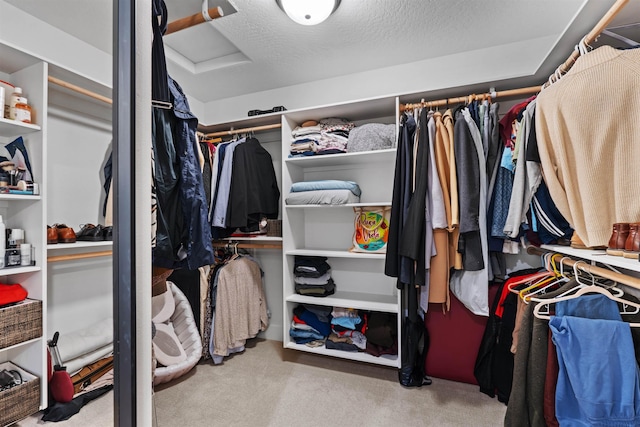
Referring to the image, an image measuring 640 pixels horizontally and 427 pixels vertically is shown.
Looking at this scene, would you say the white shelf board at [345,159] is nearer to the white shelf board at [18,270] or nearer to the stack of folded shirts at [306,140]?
the stack of folded shirts at [306,140]

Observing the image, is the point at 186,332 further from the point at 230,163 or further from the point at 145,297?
the point at 145,297

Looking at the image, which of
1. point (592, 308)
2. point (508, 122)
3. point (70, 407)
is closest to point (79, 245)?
point (70, 407)

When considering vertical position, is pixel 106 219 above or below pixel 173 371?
above

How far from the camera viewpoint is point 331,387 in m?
1.89

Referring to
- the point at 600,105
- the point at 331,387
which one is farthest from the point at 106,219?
the point at 331,387

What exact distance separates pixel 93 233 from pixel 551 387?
158 cm

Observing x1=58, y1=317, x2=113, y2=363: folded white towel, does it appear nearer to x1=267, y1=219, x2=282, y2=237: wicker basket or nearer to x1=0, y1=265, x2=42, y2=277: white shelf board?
x1=0, y1=265, x2=42, y2=277: white shelf board

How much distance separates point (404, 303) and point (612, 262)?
1195 millimetres

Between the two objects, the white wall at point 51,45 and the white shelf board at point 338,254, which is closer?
the white wall at point 51,45

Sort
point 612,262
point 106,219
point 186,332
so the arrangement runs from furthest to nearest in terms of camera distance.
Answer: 1. point 186,332
2. point 612,262
3. point 106,219

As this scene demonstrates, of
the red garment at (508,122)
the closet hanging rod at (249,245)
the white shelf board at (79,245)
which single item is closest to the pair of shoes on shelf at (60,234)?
the white shelf board at (79,245)

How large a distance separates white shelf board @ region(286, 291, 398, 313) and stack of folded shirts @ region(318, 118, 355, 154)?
1137mm

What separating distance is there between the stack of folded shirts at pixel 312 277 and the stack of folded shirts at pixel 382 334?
16.9 inches

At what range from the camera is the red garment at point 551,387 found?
1.06 meters
